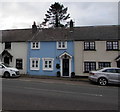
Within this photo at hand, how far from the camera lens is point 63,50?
2384 centimetres

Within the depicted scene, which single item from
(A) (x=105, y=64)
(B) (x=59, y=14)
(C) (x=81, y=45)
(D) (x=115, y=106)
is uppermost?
(B) (x=59, y=14)

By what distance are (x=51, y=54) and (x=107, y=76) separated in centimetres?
1045

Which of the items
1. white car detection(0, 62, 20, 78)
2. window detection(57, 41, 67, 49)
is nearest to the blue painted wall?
window detection(57, 41, 67, 49)

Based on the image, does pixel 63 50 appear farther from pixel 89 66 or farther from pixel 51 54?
pixel 89 66

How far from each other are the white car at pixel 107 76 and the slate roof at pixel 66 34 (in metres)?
7.39

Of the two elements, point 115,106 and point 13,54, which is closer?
point 115,106

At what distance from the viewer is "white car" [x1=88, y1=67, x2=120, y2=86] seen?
1549cm

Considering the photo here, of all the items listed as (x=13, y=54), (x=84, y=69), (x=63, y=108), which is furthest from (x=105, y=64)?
(x=63, y=108)

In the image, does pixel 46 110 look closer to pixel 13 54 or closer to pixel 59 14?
pixel 13 54

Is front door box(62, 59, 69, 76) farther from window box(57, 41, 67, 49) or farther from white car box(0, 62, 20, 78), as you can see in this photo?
white car box(0, 62, 20, 78)

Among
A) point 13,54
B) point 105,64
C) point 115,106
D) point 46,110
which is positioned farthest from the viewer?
point 13,54

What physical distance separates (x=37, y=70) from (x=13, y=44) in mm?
5642

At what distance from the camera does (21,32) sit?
2808 centimetres

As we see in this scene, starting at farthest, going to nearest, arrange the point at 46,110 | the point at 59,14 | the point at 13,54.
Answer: the point at 59,14 → the point at 13,54 → the point at 46,110
